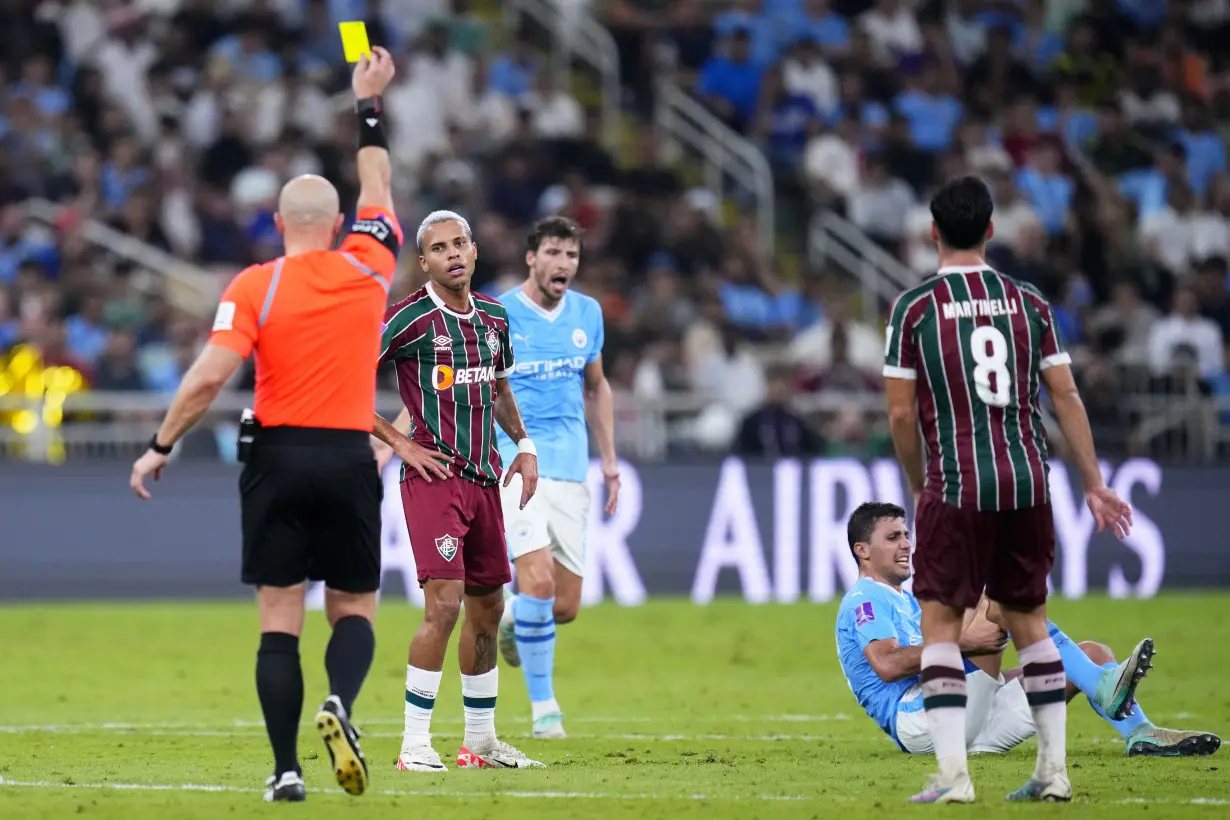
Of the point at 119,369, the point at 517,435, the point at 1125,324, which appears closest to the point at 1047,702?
the point at 517,435

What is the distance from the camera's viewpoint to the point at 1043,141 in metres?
24.8

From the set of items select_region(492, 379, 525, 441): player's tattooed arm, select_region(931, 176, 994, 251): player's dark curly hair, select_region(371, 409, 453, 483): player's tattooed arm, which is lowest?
select_region(371, 409, 453, 483): player's tattooed arm

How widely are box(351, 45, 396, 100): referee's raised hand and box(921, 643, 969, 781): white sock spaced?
3207 millimetres

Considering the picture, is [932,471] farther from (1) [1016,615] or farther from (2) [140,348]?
(2) [140,348]

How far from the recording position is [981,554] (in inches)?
305

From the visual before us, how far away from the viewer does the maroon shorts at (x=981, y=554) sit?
7699 millimetres

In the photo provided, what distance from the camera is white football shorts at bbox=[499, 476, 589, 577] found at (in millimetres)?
11031

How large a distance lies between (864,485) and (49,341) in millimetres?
8251

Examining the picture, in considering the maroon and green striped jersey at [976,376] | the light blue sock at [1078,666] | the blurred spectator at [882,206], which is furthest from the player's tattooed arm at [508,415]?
the blurred spectator at [882,206]

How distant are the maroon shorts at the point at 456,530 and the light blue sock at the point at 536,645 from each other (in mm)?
1569

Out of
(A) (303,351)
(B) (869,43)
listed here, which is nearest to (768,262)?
(B) (869,43)

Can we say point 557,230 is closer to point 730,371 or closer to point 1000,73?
point 730,371

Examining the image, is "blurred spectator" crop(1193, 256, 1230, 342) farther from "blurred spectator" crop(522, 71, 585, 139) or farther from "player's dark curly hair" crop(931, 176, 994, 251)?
"player's dark curly hair" crop(931, 176, 994, 251)

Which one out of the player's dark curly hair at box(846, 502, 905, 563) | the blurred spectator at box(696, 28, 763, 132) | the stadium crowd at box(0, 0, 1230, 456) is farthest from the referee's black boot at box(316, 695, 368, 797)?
the blurred spectator at box(696, 28, 763, 132)
